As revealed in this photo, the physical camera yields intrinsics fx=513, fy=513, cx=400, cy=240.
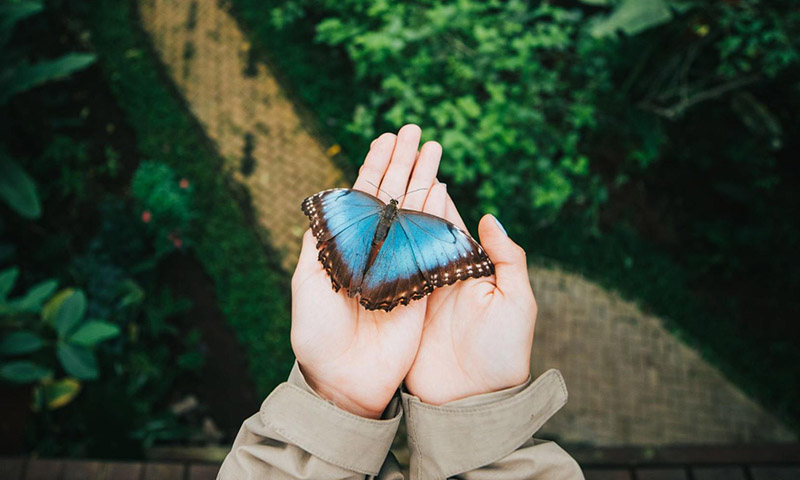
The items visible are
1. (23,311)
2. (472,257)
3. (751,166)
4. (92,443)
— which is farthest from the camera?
(751,166)

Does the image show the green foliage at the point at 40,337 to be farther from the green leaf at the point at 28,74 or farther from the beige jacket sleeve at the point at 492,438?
the beige jacket sleeve at the point at 492,438

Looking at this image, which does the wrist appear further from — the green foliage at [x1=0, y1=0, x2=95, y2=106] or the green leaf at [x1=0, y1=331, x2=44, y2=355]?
the green foliage at [x1=0, y1=0, x2=95, y2=106]

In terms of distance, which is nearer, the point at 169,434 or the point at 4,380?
the point at 4,380

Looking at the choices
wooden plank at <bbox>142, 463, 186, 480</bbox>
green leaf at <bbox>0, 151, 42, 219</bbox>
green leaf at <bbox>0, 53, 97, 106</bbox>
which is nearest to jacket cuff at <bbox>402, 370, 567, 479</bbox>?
wooden plank at <bbox>142, 463, 186, 480</bbox>

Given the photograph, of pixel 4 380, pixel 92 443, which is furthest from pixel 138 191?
pixel 92 443

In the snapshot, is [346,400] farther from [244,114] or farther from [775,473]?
[244,114]

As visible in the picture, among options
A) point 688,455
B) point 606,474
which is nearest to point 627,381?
point 688,455

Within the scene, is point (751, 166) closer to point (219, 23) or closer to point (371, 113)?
point (371, 113)
